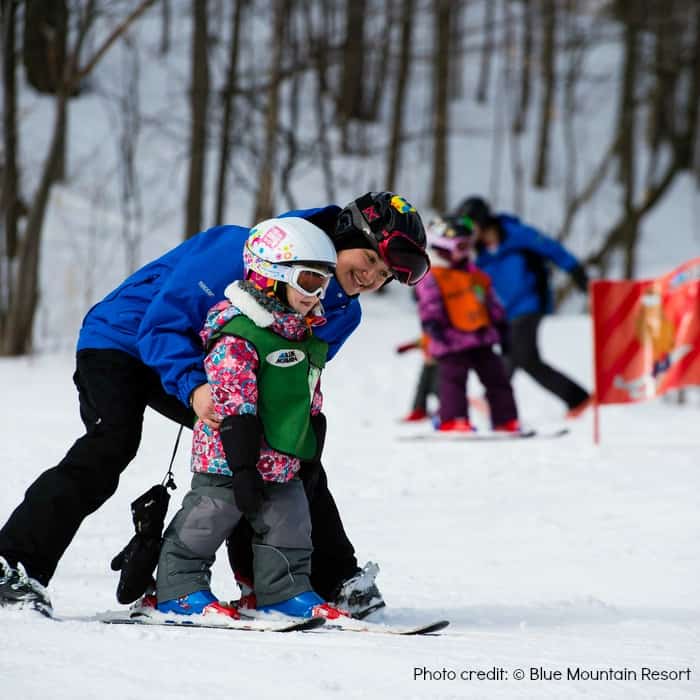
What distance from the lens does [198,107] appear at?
1567cm

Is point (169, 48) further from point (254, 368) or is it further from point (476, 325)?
point (254, 368)

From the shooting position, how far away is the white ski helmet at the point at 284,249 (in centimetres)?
337

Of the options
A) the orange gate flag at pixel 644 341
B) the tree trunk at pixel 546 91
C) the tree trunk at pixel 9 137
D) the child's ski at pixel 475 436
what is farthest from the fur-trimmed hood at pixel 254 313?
the tree trunk at pixel 546 91

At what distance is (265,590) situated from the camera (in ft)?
11.6

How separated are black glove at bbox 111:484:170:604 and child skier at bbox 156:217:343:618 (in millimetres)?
42

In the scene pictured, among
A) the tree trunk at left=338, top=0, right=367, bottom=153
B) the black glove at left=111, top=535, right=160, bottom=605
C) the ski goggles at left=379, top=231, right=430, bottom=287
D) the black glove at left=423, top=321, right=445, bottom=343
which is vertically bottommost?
the black glove at left=111, top=535, right=160, bottom=605

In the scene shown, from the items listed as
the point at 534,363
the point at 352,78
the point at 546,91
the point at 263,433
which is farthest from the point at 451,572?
the point at 546,91

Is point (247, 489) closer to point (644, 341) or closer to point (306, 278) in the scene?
point (306, 278)

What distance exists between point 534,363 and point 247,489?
6.80 m

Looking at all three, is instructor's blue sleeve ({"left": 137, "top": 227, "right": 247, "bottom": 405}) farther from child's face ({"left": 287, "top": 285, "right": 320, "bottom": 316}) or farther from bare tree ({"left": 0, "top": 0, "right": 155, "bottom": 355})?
bare tree ({"left": 0, "top": 0, "right": 155, "bottom": 355})

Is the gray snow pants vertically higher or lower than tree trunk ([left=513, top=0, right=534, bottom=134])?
lower

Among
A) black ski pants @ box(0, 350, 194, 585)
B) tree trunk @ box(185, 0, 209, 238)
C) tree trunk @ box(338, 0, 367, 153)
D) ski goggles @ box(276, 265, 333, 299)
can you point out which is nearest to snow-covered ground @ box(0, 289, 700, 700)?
black ski pants @ box(0, 350, 194, 585)

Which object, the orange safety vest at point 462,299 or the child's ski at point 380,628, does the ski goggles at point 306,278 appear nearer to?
the child's ski at point 380,628

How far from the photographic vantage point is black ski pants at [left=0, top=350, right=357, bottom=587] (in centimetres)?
346
